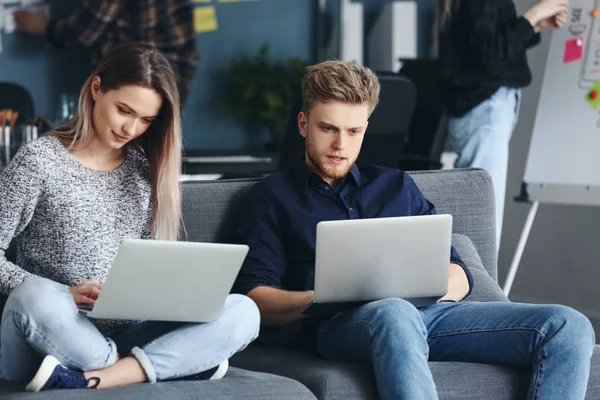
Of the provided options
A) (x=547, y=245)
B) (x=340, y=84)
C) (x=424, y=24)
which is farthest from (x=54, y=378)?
(x=424, y=24)

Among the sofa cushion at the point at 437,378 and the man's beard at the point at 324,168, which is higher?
the man's beard at the point at 324,168

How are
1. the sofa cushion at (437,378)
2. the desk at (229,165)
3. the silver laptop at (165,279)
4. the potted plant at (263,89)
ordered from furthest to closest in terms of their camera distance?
1. the potted plant at (263,89)
2. the desk at (229,165)
3. the sofa cushion at (437,378)
4. the silver laptop at (165,279)

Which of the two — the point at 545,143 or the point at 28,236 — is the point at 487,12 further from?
the point at 28,236

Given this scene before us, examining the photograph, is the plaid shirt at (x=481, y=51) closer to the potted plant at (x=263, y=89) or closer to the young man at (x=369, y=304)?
the young man at (x=369, y=304)

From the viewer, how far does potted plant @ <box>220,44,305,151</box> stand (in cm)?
563

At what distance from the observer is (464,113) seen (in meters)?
3.58

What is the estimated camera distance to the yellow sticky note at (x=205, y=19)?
5789mm

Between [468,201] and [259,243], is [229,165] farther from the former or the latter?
[259,243]

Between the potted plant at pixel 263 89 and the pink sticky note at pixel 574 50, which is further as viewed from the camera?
the potted plant at pixel 263 89

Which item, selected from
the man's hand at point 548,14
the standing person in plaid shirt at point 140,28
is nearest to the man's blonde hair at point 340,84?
the man's hand at point 548,14

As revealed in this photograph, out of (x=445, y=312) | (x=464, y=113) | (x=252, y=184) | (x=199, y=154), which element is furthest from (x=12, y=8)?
(x=445, y=312)

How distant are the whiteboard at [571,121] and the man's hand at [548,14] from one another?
17 cm

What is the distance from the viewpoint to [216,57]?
587 centimetres

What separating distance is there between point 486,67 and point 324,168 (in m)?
1.45
